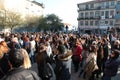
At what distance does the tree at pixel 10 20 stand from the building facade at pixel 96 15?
3240 centimetres

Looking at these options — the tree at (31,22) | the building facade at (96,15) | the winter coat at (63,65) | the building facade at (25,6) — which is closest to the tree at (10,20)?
the building facade at (25,6)

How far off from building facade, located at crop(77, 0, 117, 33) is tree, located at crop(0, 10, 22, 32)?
32.4 metres

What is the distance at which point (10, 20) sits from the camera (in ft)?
198

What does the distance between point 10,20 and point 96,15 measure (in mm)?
38434

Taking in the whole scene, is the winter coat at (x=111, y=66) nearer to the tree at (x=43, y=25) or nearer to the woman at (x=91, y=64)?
the woman at (x=91, y=64)

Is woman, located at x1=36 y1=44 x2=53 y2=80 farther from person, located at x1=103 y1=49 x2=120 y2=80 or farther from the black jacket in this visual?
the black jacket

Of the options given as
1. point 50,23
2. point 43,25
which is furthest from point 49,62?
point 50,23

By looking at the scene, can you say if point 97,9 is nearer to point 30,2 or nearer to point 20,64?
point 30,2

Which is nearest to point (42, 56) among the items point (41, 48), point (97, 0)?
point (41, 48)

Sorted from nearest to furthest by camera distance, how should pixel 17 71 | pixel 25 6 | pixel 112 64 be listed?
pixel 17 71 → pixel 112 64 → pixel 25 6

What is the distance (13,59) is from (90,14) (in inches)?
3609

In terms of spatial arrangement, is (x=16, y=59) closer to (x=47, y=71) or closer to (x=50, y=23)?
(x=47, y=71)

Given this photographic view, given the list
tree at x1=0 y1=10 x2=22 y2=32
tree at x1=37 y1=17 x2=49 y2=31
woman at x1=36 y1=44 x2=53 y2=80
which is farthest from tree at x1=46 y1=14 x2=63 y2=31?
woman at x1=36 y1=44 x2=53 y2=80

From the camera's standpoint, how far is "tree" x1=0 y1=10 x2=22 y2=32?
195ft
